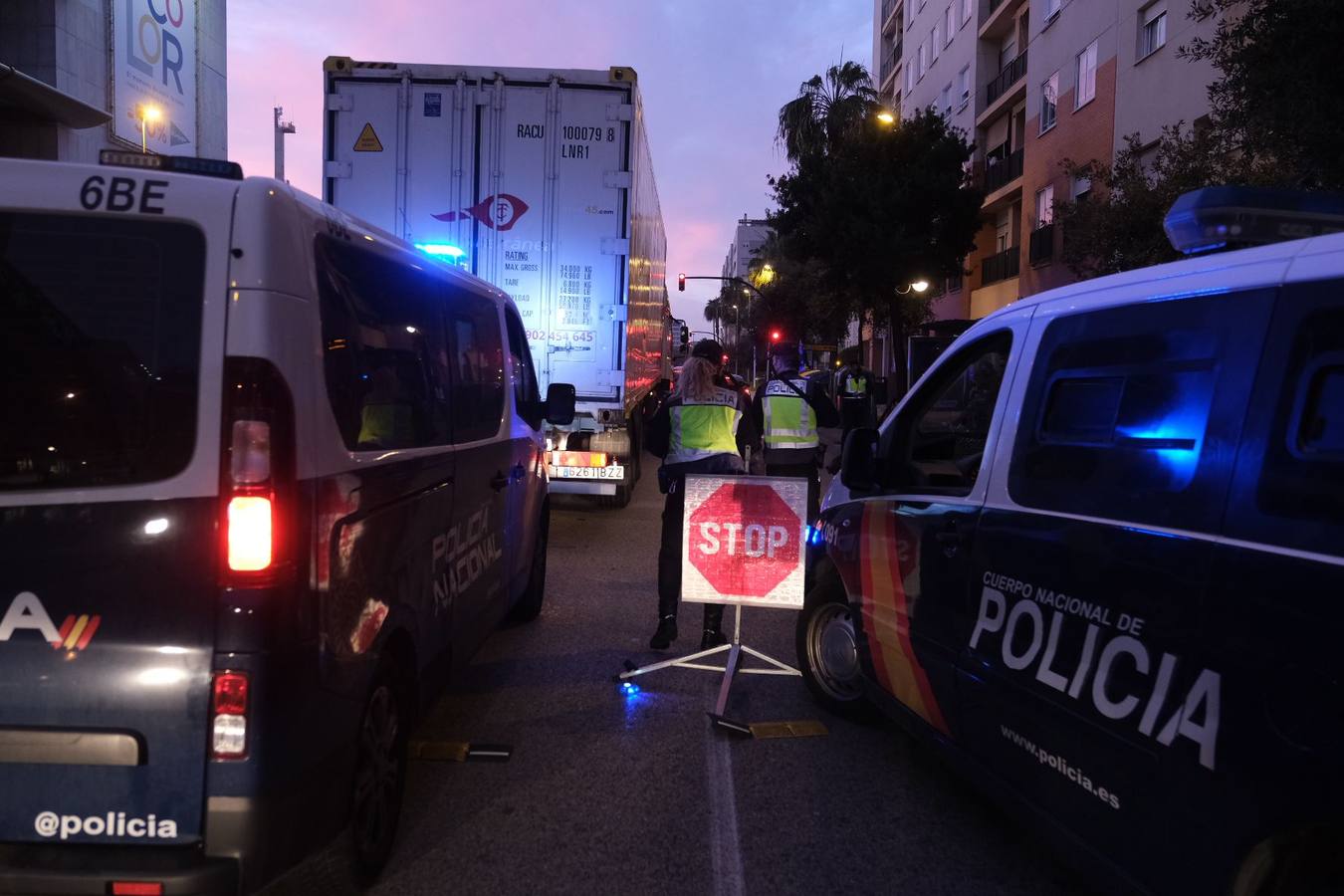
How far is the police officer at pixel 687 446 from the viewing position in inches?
243

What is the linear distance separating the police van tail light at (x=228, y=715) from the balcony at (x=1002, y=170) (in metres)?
29.3

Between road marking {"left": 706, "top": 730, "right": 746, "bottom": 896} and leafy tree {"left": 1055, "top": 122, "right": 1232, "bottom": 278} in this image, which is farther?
leafy tree {"left": 1055, "top": 122, "right": 1232, "bottom": 278}

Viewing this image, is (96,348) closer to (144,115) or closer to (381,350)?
(381,350)

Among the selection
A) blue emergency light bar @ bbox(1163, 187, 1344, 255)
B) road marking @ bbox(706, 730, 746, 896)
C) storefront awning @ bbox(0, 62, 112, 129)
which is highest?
storefront awning @ bbox(0, 62, 112, 129)

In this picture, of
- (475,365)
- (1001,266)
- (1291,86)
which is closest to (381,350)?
(475,365)

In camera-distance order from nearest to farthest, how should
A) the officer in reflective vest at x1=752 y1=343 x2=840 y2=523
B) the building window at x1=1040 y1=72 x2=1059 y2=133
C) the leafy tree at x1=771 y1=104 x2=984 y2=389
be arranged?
the officer in reflective vest at x1=752 y1=343 x2=840 y2=523
the building window at x1=1040 y1=72 x2=1059 y2=133
the leafy tree at x1=771 y1=104 x2=984 y2=389

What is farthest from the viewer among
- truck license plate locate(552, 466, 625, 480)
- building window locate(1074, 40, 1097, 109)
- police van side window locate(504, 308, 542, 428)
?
building window locate(1074, 40, 1097, 109)

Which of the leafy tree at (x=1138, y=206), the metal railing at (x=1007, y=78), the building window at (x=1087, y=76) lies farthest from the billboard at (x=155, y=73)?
the metal railing at (x=1007, y=78)

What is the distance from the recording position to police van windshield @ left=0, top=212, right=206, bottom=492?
8.25 ft

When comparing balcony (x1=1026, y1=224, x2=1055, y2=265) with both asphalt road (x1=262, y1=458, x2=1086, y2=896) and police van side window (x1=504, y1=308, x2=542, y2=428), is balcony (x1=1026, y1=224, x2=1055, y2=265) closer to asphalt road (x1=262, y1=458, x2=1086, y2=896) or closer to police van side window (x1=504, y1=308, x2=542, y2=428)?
police van side window (x1=504, y1=308, x2=542, y2=428)

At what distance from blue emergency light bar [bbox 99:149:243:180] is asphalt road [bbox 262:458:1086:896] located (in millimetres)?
2026

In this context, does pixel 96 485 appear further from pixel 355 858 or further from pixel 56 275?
pixel 355 858

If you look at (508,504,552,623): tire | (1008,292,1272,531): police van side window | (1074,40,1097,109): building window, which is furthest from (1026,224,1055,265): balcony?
(1008,292,1272,531): police van side window

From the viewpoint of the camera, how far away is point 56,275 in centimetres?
257
